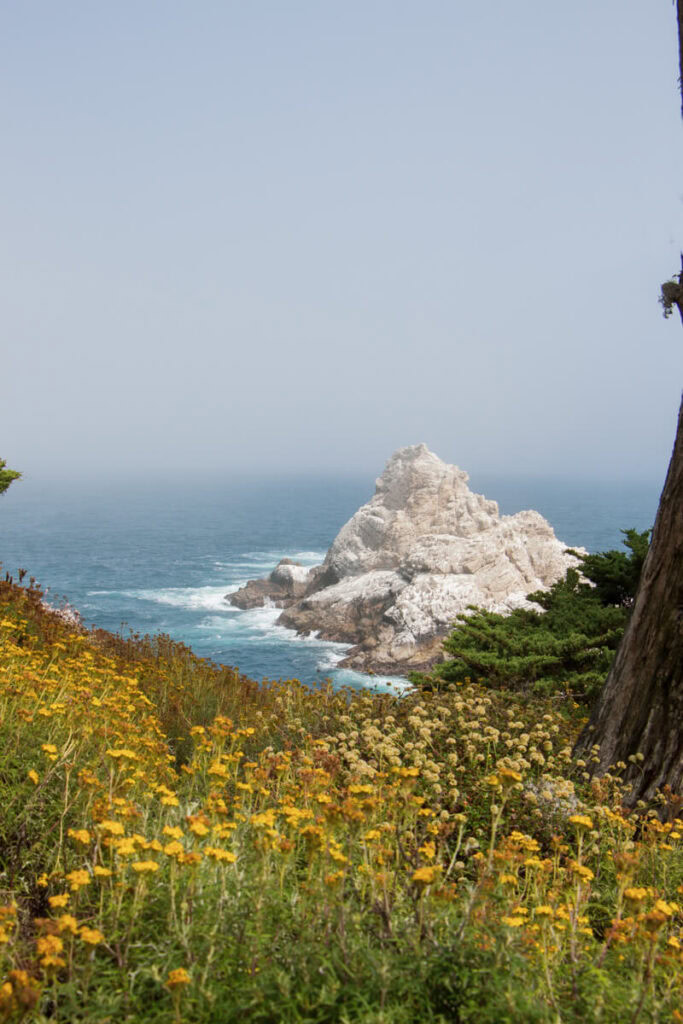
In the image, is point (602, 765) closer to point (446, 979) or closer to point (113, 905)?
point (446, 979)

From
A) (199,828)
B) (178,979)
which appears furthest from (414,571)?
(178,979)

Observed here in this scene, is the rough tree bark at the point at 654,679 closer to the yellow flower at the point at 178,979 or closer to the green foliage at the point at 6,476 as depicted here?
the yellow flower at the point at 178,979

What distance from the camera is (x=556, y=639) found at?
38.4 ft

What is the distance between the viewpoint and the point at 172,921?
256 centimetres

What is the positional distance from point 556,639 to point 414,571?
113 ft

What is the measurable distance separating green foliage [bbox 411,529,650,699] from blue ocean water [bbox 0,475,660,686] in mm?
6895

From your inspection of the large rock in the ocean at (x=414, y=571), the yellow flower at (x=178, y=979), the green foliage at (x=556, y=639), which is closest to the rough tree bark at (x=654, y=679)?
the green foliage at (x=556, y=639)

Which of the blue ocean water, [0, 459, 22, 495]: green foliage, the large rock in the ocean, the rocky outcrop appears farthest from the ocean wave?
[0, 459, 22, 495]: green foliage

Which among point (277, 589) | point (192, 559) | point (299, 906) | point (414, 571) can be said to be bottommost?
point (192, 559)

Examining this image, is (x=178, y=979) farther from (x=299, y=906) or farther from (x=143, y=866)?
(x=299, y=906)

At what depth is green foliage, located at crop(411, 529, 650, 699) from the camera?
10.9 metres

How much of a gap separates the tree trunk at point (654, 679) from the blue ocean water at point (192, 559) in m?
10.2

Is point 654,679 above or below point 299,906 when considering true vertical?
above

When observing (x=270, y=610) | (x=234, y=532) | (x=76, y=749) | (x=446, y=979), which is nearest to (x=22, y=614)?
(x=76, y=749)
